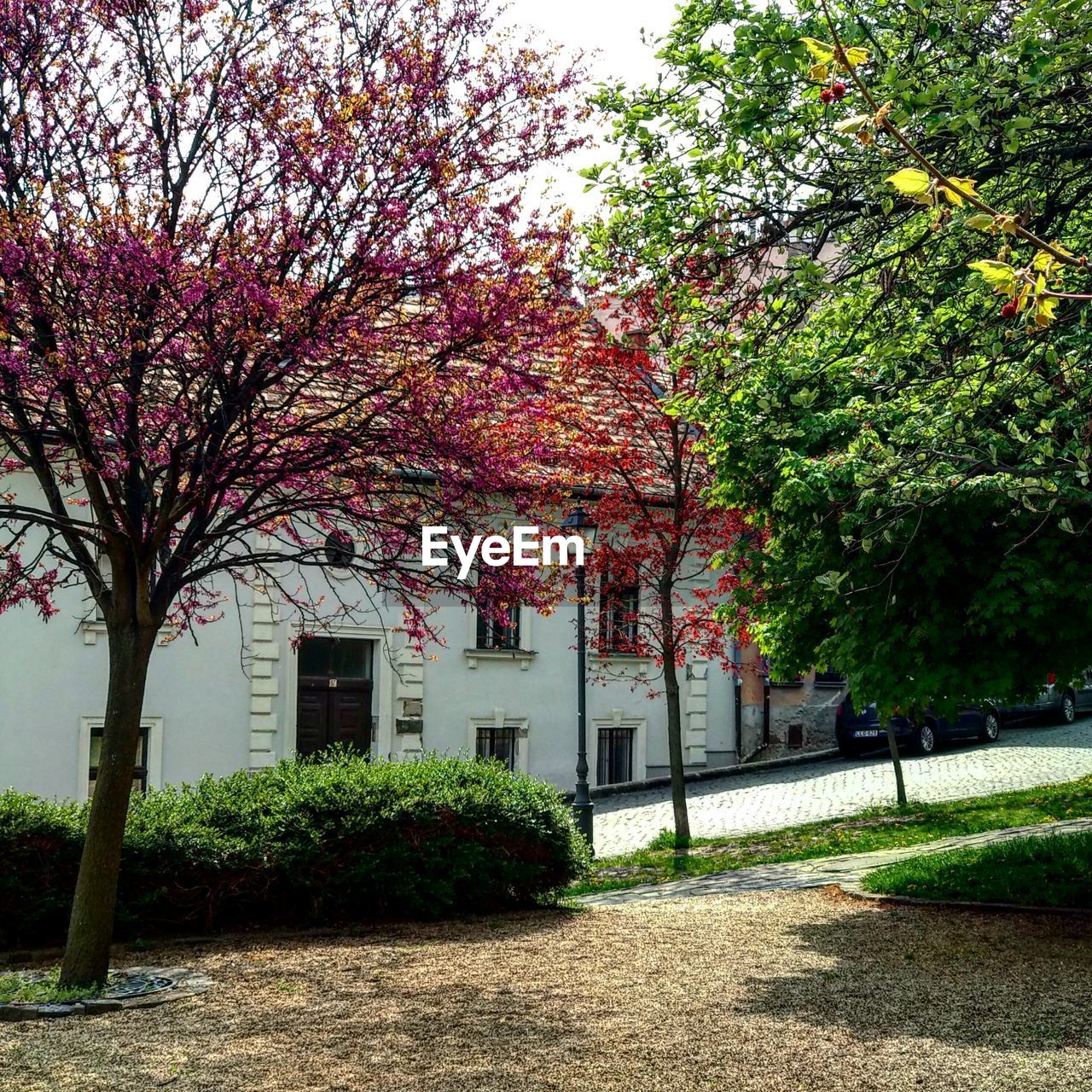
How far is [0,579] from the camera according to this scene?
30.4 ft

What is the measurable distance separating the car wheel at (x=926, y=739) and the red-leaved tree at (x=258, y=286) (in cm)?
2106

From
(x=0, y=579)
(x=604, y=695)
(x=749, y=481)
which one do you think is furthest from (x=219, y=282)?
(x=604, y=695)

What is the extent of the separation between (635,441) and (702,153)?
Answer: 10.2 m

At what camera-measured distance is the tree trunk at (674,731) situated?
1811 cm

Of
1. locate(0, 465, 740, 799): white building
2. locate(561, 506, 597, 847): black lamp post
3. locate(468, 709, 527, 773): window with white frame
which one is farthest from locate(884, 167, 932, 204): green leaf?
locate(468, 709, 527, 773): window with white frame

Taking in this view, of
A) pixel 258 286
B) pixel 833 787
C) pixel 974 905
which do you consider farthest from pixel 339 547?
pixel 833 787

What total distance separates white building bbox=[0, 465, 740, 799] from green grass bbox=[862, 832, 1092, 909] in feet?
33.0

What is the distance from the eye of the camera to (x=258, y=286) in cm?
811

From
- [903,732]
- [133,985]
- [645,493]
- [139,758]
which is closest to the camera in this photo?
[133,985]

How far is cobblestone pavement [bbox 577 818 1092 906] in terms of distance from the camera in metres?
13.4

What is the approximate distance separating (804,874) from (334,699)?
12915 mm

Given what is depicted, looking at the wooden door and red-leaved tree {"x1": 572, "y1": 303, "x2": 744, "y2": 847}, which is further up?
red-leaved tree {"x1": 572, "y1": 303, "x2": 744, "y2": 847}

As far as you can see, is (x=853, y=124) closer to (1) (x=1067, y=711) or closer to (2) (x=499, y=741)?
(2) (x=499, y=741)

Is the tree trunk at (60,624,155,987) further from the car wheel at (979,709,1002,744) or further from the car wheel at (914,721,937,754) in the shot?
the car wheel at (979,709,1002,744)
